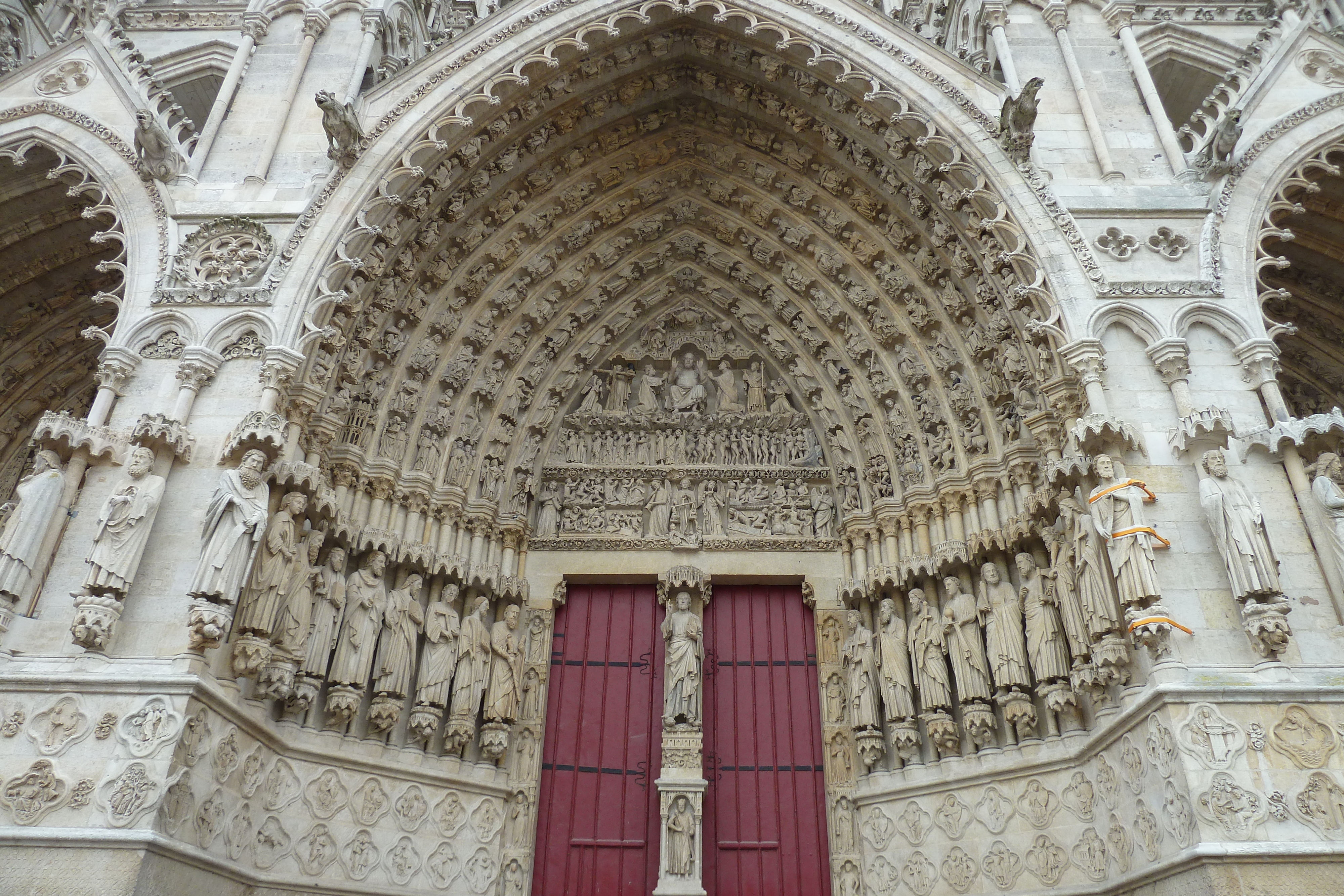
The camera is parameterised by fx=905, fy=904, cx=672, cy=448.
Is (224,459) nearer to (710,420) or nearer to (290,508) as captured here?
(290,508)

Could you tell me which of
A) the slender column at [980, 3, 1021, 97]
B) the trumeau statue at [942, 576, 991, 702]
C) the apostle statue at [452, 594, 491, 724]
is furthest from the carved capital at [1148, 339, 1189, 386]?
the apostle statue at [452, 594, 491, 724]

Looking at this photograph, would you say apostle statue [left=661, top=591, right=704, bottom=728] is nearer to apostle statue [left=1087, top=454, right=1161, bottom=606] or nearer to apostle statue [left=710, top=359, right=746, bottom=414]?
apostle statue [left=710, top=359, right=746, bottom=414]

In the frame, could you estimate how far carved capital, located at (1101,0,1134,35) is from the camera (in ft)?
28.2

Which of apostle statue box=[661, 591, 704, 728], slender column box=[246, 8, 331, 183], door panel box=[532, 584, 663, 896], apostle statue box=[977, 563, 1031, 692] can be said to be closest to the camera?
apostle statue box=[977, 563, 1031, 692]

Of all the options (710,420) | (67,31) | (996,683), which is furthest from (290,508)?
(67,31)

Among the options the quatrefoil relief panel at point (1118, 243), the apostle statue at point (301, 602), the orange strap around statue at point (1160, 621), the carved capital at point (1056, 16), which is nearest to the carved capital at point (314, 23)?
the apostle statue at point (301, 602)

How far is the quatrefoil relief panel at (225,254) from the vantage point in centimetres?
702

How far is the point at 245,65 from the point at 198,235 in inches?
86.2

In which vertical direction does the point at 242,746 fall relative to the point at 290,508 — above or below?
below

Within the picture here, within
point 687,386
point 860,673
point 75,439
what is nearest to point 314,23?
point 75,439

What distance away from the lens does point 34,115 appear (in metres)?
7.82

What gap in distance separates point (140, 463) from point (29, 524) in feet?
2.35

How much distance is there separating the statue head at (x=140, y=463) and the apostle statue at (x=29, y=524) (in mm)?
441

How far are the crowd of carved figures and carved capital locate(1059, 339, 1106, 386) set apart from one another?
0.39 m
